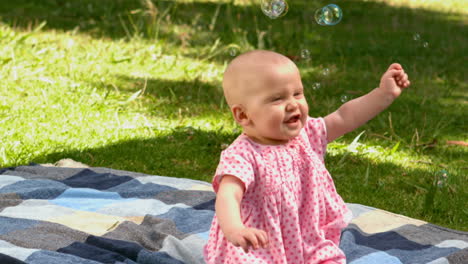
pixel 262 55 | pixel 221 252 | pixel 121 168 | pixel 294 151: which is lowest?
pixel 121 168

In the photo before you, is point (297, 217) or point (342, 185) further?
point (342, 185)

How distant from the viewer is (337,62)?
5941mm

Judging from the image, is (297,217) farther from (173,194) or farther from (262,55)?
(173,194)

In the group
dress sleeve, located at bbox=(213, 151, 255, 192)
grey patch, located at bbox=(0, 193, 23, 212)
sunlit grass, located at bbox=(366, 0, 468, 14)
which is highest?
dress sleeve, located at bbox=(213, 151, 255, 192)

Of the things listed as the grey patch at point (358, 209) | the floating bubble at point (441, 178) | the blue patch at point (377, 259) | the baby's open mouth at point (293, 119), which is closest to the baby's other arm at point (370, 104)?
the baby's open mouth at point (293, 119)

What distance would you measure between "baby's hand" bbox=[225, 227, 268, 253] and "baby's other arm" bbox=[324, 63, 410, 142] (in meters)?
0.59

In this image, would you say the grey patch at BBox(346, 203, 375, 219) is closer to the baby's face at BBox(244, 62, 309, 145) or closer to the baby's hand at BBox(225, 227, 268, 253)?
the baby's face at BBox(244, 62, 309, 145)

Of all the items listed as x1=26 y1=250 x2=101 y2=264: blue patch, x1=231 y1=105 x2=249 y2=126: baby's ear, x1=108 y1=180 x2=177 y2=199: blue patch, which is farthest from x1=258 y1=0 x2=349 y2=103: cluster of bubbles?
x1=26 y1=250 x2=101 y2=264: blue patch

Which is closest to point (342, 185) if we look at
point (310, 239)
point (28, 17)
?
point (310, 239)

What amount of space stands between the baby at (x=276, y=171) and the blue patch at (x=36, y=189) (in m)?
1.21

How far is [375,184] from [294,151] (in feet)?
5.27

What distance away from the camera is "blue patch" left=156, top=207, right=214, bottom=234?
2.93m

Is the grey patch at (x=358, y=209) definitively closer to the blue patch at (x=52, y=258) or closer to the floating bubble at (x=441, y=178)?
the floating bubble at (x=441, y=178)

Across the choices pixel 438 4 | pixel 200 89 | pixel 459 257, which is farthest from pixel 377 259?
pixel 438 4
